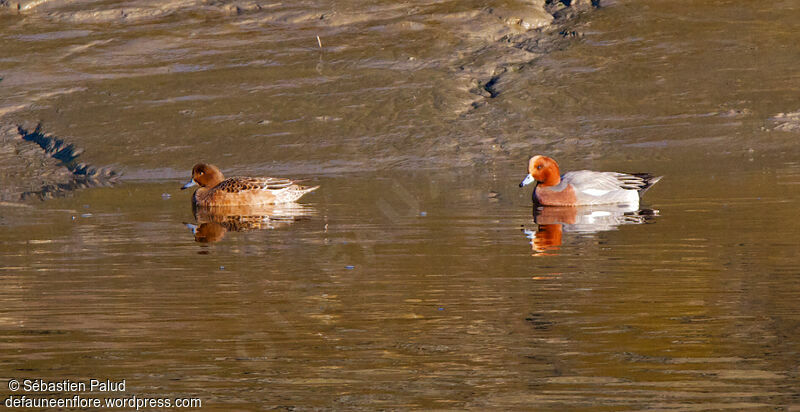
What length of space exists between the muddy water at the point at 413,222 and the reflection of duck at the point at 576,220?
74mm

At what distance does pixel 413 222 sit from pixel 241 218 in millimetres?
2503

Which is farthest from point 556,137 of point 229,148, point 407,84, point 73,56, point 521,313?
point 521,313

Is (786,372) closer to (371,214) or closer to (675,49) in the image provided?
(371,214)

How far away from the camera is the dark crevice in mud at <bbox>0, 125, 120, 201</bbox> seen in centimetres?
1902

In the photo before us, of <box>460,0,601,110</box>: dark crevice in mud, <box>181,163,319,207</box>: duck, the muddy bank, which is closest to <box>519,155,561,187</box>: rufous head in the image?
<box>181,163,319,207</box>: duck

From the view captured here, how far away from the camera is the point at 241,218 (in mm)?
14312

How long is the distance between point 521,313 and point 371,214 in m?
6.23

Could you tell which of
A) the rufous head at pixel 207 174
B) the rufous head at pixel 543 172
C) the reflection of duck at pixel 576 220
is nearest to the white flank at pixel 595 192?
the reflection of duck at pixel 576 220

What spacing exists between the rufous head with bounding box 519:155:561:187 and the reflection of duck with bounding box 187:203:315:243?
2.55 m

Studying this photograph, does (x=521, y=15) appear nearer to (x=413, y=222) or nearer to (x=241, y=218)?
(x=241, y=218)

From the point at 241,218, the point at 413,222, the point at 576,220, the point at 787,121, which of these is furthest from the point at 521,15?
the point at 413,222

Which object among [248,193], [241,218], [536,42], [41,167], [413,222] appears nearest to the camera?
[413,222]

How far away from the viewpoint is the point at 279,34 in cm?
2680

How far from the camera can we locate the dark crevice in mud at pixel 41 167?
749 inches
